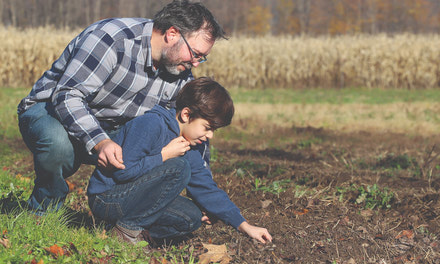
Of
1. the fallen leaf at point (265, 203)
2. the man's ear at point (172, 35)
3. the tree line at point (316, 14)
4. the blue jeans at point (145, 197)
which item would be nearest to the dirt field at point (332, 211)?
the fallen leaf at point (265, 203)

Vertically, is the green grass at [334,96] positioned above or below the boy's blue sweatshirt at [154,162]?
below

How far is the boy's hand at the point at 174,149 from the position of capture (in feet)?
10.3

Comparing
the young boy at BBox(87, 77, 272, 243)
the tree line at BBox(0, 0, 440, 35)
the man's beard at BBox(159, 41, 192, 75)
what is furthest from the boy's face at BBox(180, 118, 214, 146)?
the tree line at BBox(0, 0, 440, 35)

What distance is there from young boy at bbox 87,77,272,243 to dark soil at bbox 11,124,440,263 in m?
0.32

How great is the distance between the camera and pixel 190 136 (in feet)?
10.6

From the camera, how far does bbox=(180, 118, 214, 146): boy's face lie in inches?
127

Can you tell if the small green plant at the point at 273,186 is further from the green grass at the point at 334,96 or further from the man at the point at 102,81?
the green grass at the point at 334,96

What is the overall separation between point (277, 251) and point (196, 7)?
1.72 metres

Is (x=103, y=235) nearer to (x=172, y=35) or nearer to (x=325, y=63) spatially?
(x=172, y=35)

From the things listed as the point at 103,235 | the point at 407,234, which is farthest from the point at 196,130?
the point at 407,234

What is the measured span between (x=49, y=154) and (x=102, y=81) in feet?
1.93

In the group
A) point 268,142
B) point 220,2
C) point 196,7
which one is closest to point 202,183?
point 196,7

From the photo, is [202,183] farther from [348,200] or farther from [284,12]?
[284,12]

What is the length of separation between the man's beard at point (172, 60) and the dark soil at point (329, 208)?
47.0 inches
